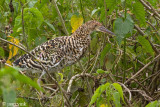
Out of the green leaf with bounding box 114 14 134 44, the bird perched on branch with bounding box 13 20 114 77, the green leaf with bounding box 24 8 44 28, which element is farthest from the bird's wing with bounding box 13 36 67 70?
the green leaf with bounding box 114 14 134 44

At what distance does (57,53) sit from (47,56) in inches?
4.6

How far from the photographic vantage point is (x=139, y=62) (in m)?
3.68

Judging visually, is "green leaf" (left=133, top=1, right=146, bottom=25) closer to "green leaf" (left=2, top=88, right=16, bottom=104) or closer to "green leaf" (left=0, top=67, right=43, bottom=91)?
"green leaf" (left=0, top=67, right=43, bottom=91)

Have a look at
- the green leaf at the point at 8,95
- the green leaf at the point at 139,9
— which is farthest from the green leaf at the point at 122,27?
the green leaf at the point at 8,95

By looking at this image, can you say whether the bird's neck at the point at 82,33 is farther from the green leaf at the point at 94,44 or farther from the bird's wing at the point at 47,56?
the green leaf at the point at 94,44

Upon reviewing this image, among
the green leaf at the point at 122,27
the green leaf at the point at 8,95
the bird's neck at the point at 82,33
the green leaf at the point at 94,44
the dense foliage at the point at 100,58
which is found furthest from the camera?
the bird's neck at the point at 82,33

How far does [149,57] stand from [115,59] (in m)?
0.53

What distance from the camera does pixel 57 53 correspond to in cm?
356

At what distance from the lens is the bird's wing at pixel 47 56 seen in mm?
3516

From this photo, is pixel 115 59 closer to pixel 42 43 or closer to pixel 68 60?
pixel 68 60

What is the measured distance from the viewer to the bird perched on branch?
139 inches

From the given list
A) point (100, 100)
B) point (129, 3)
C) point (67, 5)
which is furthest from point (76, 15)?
point (100, 100)

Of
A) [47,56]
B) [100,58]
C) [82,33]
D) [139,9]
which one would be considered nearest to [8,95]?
[139,9]

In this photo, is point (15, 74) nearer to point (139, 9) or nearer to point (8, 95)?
point (8, 95)
